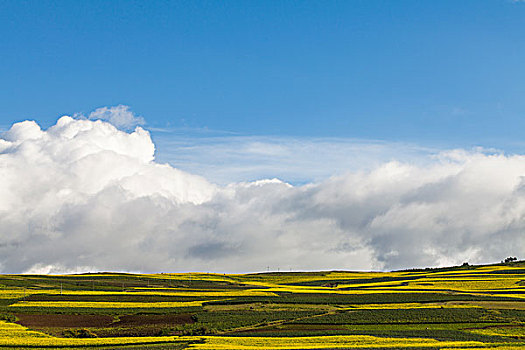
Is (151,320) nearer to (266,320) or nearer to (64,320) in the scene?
(64,320)

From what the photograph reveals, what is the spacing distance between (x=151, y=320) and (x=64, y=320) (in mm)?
14387

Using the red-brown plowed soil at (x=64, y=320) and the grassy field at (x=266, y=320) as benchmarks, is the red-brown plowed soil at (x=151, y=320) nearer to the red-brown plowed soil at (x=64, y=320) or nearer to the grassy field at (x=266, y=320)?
the grassy field at (x=266, y=320)

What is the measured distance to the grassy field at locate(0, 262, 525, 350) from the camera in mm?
72438

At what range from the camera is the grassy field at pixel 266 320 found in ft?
238

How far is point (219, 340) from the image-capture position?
7388 centimetres

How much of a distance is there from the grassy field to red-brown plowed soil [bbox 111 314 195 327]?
0.53ft

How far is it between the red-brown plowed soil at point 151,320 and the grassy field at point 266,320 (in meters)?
0.16

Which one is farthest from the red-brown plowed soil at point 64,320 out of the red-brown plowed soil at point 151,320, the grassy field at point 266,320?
the red-brown plowed soil at point 151,320

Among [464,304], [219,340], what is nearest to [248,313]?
[219,340]

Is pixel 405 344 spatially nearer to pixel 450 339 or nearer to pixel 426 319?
pixel 450 339

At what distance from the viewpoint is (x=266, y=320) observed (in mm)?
92500

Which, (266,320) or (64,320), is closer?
(266,320)

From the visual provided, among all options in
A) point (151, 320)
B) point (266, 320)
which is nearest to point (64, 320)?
point (151, 320)

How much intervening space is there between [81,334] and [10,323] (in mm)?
16587
